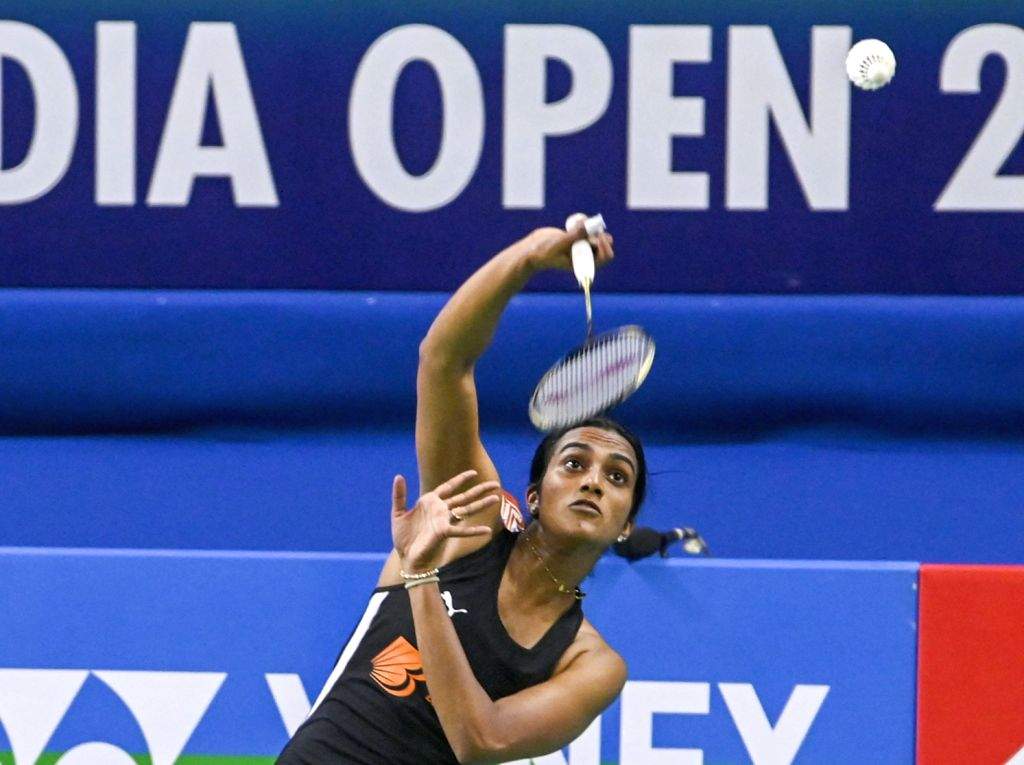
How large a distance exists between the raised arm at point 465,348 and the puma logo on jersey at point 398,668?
24cm

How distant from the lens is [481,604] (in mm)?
2693

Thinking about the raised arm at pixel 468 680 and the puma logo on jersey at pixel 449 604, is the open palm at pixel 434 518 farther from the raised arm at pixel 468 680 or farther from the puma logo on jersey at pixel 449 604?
the puma logo on jersey at pixel 449 604

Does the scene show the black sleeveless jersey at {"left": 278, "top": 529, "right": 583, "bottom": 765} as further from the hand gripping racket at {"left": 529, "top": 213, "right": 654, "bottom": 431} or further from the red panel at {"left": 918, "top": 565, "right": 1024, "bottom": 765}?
the red panel at {"left": 918, "top": 565, "right": 1024, "bottom": 765}

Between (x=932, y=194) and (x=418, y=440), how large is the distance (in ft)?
6.97

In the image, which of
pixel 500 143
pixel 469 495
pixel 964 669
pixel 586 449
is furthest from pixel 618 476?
pixel 500 143

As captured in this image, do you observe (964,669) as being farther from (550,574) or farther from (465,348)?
(465,348)

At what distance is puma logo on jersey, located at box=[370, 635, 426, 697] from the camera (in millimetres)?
2656

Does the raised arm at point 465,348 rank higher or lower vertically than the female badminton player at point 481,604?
higher

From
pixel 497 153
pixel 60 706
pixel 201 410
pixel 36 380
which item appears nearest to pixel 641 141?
pixel 497 153

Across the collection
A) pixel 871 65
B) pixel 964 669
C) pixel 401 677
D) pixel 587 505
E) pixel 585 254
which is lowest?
pixel 964 669

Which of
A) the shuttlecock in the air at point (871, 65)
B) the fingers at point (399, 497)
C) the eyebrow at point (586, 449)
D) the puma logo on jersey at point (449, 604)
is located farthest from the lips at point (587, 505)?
the shuttlecock in the air at point (871, 65)

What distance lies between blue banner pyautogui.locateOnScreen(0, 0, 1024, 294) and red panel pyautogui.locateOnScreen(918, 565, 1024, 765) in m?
1.36

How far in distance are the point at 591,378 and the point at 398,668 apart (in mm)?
548

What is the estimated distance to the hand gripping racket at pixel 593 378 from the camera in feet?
9.07
